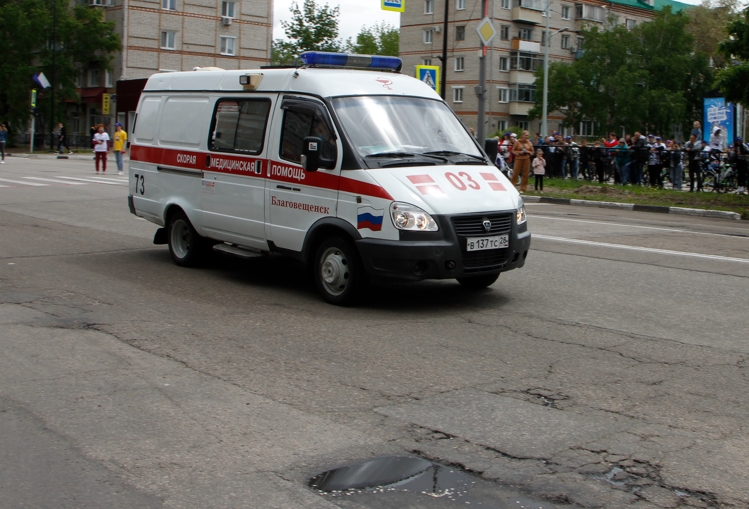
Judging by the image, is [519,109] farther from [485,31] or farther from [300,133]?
[300,133]

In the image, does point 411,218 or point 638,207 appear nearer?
point 411,218

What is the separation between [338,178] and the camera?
8.62 metres

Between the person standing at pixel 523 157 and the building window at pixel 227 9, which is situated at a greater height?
the building window at pixel 227 9

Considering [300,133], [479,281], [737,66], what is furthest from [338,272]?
[737,66]

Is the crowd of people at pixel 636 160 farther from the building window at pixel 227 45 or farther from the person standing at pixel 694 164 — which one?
the building window at pixel 227 45

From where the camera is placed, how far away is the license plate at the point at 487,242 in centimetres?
832

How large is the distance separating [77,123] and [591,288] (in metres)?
69.9

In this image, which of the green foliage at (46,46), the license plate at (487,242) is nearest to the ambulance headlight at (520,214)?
the license plate at (487,242)

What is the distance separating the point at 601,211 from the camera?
69.3 feet

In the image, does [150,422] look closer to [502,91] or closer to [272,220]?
[272,220]

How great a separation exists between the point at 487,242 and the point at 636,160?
19.5 meters

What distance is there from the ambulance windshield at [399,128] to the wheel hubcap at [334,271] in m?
1.00

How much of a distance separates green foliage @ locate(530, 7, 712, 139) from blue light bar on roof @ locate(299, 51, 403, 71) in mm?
69802

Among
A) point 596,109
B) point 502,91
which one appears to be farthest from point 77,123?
point 596,109
